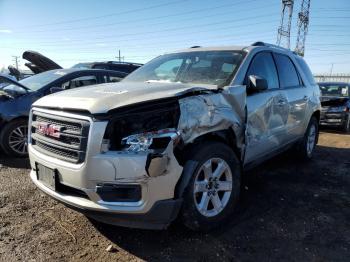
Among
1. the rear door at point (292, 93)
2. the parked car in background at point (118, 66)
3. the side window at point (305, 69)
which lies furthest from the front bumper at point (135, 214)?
the parked car in background at point (118, 66)

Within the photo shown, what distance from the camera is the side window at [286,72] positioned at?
523cm

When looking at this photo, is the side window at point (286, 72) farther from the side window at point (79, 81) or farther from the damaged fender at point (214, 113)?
the side window at point (79, 81)

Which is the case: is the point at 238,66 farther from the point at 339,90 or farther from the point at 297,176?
the point at 339,90

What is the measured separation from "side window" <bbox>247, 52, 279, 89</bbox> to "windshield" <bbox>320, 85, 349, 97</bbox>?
8.48 metres

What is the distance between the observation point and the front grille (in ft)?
9.87

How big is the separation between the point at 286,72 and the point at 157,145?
10.6ft

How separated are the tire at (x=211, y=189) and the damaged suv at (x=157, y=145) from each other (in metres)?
0.01

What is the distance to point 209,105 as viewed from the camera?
348 centimetres

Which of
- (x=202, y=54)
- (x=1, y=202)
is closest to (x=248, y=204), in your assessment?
(x=202, y=54)

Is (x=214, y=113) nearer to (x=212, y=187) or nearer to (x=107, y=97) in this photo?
(x=212, y=187)

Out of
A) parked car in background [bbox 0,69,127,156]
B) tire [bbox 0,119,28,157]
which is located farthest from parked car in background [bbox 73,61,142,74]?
tire [bbox 0,119,28,157]

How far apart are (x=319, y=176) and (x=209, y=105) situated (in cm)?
315

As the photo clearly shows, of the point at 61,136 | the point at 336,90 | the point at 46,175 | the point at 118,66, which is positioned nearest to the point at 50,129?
the point at 61,136

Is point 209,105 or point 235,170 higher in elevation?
point 209,105
